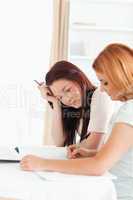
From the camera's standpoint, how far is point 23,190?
1.18 m

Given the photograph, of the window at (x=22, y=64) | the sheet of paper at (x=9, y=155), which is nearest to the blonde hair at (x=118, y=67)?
the sheet of paper at (x=9, y=155)

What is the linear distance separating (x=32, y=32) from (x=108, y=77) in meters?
2.27

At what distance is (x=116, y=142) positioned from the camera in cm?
127

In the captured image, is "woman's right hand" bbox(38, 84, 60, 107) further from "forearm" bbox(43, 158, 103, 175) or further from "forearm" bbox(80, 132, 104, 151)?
"forearm" bbox(43, 158, 103, 175)

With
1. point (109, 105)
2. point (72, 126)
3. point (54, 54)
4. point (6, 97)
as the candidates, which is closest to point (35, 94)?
point (6, 97)

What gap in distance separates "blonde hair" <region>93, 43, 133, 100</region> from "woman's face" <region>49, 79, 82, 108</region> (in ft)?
2.04

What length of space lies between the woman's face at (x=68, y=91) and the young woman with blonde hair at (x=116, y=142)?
587 millimetres

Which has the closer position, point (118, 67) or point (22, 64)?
point (118, 67)

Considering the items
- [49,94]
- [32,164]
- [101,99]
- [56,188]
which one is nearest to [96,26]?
[49,94]

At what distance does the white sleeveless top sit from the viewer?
1353 millimetres

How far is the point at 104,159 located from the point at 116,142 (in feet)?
0.23

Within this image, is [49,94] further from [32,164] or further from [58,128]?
[32,164]

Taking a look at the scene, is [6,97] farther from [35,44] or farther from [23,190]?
[23,190]

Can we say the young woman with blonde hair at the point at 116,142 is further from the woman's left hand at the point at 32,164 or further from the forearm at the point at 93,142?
the forearm at the point at 93,142
